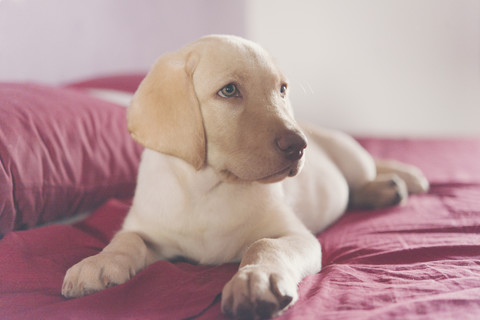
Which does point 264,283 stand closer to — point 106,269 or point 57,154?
point 106,269

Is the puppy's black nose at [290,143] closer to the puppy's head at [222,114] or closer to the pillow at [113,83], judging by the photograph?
the puppy's head at [222,114]

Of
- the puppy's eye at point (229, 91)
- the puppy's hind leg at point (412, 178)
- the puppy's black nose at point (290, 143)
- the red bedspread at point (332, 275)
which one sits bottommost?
the puppy's hind leg at point (412, 178)

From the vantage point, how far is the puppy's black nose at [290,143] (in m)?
1.27

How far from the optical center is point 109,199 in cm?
212

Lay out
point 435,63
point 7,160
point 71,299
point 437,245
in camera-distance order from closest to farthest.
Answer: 1. point 71,299
2. point 437,245
3. point 7,160
4. point 435,63

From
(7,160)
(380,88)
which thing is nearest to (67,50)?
(7,160)

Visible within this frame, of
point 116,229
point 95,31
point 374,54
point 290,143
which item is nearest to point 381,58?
point 374,54

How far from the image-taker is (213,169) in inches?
57.1

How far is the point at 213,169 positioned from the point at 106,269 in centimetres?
43

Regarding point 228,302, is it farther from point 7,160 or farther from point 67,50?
point 67,50

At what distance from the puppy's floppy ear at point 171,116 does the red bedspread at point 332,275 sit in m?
0.35

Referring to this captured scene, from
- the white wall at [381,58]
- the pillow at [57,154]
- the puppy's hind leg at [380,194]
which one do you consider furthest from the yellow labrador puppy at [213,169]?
the white wall at [381,58]

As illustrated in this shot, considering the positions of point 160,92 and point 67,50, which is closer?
point 160,92

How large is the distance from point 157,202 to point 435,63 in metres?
4.49
